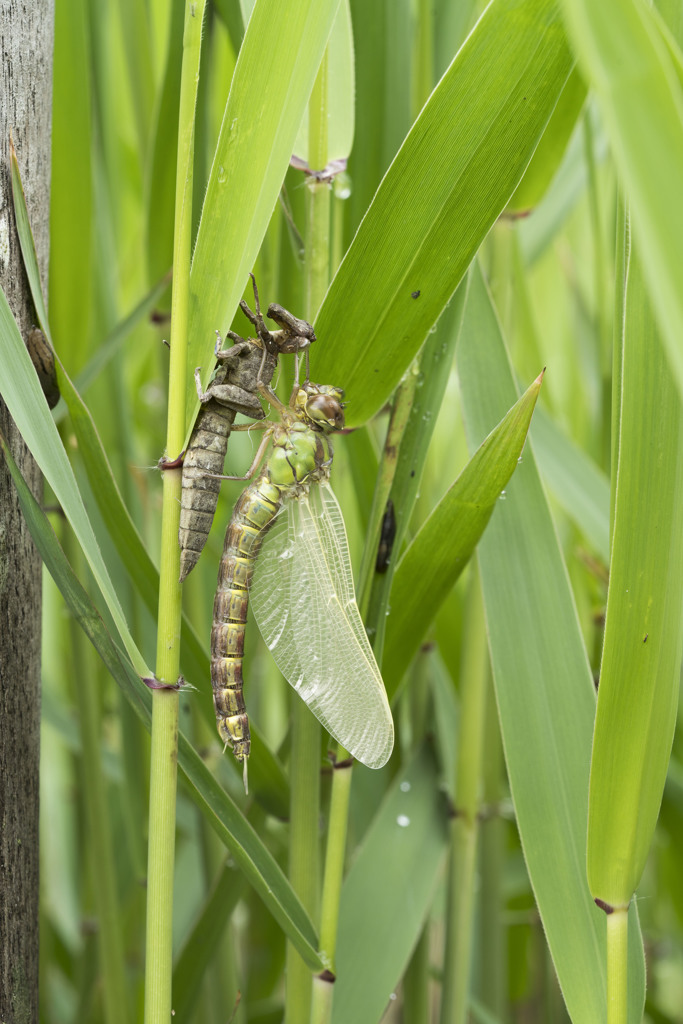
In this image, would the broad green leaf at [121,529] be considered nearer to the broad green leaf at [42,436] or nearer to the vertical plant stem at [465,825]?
the broad green leaf at [42,436]

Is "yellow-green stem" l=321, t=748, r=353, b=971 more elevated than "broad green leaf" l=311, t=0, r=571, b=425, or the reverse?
"broad green leaf" l=311, t=0, r=571, b=425

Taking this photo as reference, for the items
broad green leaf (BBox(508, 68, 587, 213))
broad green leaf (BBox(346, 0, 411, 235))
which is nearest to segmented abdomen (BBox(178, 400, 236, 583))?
broad green leaf (BBox(346, 0, 411, 235))

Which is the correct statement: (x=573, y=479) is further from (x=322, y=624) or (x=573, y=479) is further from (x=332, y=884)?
(x=332, y=884)

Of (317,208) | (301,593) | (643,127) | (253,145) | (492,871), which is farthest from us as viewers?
(492,871)

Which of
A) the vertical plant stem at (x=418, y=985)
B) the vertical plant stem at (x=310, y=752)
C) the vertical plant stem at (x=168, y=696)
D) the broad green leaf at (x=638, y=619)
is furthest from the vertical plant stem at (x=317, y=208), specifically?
the vertical plant stem at (x=418, y=985)

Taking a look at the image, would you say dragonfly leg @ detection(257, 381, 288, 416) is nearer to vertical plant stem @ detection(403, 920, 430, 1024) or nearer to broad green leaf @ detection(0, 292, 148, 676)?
broad green leaf @ detection(0, 292, 148, 676)

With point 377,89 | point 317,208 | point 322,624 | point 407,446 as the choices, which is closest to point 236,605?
point 322,624
